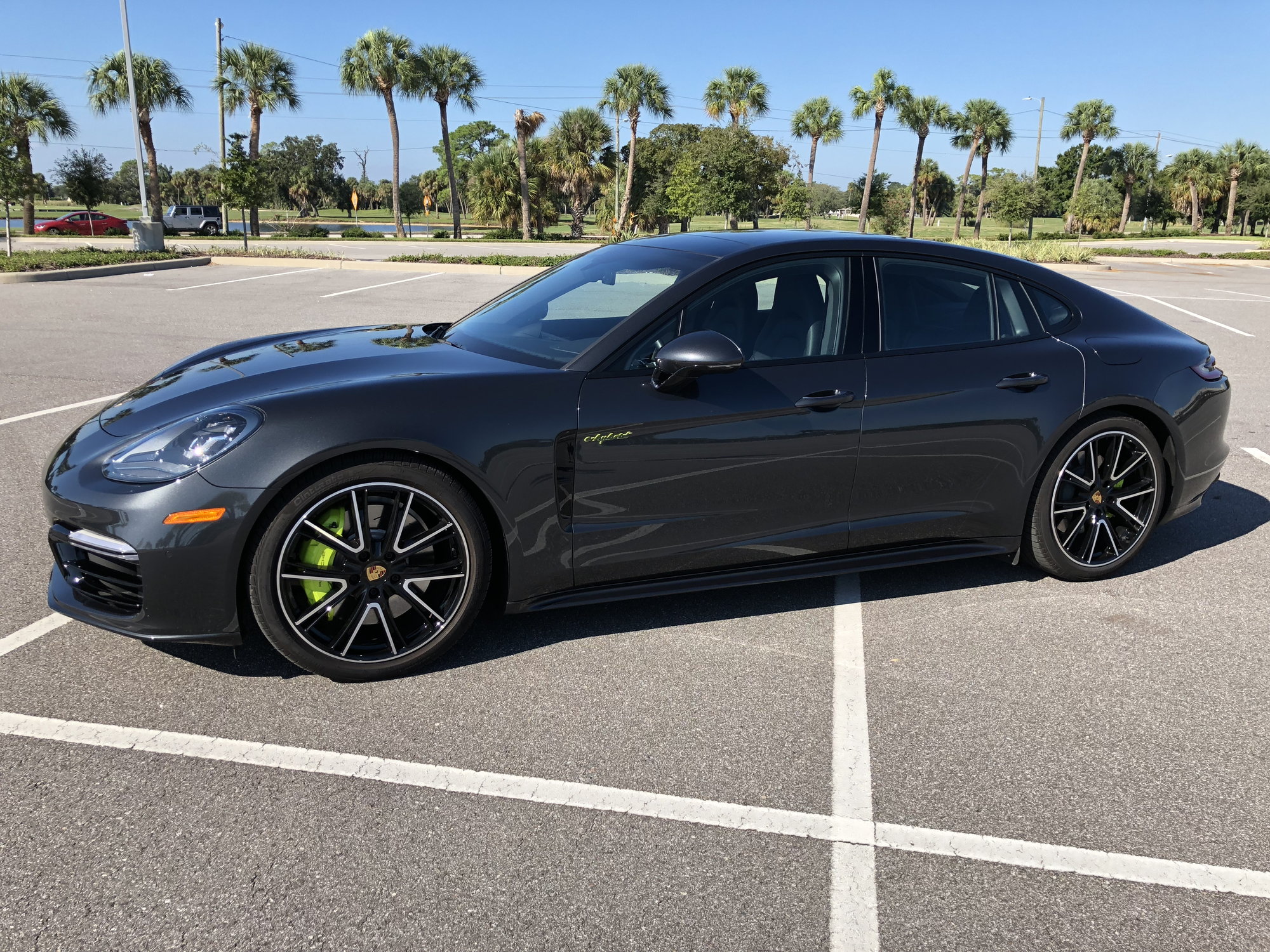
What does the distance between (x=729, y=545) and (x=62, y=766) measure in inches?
88.5

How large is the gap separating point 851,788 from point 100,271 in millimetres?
21912

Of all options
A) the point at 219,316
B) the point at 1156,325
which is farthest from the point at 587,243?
the point at 1156,325

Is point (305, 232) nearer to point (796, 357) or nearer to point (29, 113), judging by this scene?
point (29, 113)

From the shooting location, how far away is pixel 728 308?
12.3ft

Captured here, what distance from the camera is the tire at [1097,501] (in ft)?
13.9

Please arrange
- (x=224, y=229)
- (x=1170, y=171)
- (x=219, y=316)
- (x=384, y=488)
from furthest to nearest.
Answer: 1. (x=1170, y=171)
2. (x=224, y=229)
3. (x=219, y=316)
4. (x=384, y=488)

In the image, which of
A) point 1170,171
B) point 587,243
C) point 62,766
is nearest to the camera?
point 62,766

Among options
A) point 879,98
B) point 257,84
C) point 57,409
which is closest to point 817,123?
point 879,98

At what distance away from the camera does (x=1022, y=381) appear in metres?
4.04

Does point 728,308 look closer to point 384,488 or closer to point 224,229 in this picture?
point 384,488

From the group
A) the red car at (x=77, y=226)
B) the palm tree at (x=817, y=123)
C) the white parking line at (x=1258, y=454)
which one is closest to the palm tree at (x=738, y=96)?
the palm tree at (x=817, y=123)

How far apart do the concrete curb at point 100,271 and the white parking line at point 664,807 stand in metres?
18.6

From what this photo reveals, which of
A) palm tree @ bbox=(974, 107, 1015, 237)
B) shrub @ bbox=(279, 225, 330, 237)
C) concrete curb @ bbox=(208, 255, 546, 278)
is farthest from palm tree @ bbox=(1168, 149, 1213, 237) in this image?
concrete curb @ bbox=(208, 255, 546, 278)

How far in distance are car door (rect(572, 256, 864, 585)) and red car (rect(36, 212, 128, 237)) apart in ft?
165
